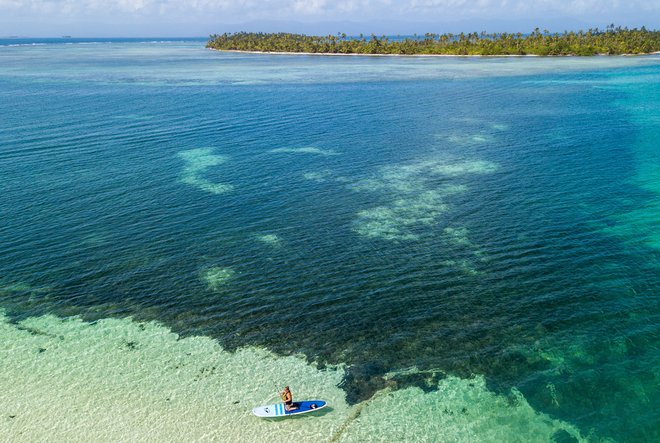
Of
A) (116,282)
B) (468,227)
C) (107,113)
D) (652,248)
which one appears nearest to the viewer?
(116,282)

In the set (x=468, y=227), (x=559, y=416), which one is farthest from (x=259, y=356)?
(x=468, y=227)

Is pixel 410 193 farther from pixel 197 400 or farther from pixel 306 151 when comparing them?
pixel 197 400

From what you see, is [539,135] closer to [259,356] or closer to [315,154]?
[315,154]

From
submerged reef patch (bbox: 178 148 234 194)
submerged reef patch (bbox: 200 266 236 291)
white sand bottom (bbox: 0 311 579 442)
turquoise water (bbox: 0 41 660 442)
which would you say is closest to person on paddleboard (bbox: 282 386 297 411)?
white sand bottom (bbox: 0 311 579 442)

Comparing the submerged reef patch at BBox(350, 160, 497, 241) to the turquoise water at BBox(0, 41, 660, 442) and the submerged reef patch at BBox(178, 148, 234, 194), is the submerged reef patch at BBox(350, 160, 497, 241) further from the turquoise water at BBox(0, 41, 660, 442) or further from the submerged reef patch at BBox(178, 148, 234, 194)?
the submerged reef patch at BBox(178, 148, 234, 194)

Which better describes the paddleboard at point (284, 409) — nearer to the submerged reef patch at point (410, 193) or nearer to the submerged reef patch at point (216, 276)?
the submerged reef patch at point (216, 276)

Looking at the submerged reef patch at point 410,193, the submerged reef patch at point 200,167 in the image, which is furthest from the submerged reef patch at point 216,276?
the submerged reef patch at point 200,167
